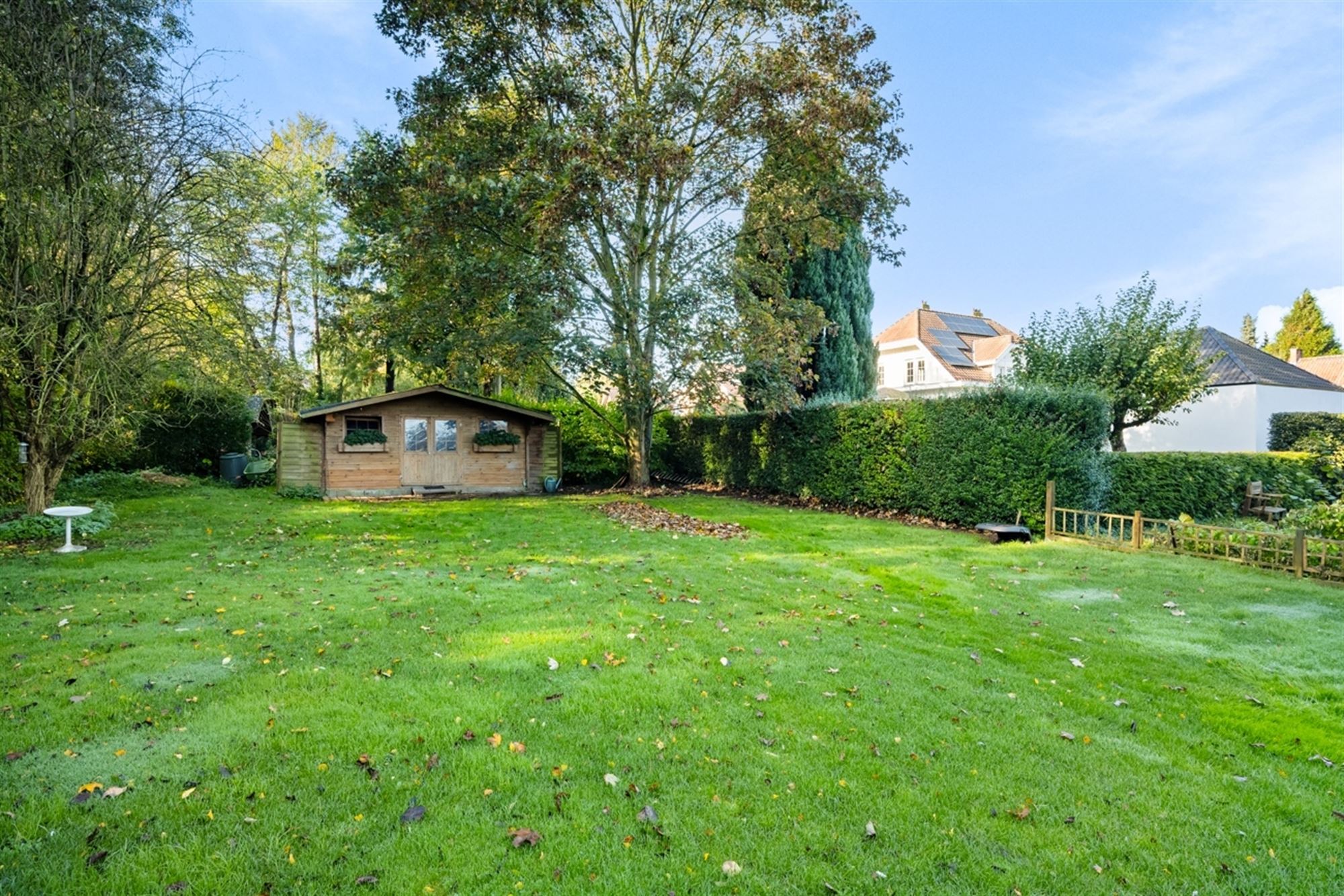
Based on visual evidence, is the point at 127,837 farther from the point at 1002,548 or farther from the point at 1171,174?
the point at 1171,174

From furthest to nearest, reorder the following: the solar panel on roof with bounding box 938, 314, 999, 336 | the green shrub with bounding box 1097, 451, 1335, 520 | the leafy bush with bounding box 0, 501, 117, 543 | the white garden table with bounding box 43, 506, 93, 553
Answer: the solar panel on roof with bounding box 938, 314, 999, 336 → the green shrub with bounding box 1097, 451, 1335, 520 → the leafy bush with bounding box 0, 501, 117, 543 → the white garden table with bounding box 43, 506, 93, 553

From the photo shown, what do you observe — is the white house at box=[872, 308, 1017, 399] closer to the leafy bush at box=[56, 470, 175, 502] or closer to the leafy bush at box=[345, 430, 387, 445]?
the leafy bush at box=[345, 430, 387, 445]

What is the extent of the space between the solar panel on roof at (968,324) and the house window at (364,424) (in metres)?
31.3

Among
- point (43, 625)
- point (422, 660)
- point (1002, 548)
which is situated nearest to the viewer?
point (422, 660)

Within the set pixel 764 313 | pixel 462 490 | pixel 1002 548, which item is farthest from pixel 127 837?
pixel 462 490

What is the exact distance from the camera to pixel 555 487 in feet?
62.7

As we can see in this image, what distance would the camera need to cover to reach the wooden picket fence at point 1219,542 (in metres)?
7.65

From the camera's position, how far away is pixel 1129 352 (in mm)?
16219

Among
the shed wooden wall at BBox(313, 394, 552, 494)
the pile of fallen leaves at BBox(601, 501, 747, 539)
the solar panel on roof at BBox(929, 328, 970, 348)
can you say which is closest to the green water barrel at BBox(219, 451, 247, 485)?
the shed wooden wall at BBox(313, 394, 552, 494)

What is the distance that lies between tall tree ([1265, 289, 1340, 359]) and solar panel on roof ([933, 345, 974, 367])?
2080cm

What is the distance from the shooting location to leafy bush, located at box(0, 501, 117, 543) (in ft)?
28.5

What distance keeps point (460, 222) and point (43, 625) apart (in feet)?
33.6

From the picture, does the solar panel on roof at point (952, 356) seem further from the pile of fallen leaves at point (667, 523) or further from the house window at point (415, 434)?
the house window at point (415, 434)

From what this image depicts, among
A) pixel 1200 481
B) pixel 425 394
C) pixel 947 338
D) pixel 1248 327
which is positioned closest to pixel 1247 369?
pixel 947 338
